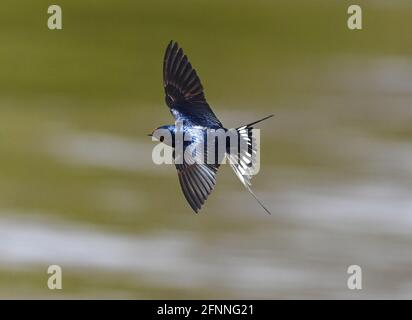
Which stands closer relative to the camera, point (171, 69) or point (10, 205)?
point (171, 69)

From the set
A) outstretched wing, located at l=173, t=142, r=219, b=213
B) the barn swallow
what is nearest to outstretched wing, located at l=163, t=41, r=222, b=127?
the barn swallow

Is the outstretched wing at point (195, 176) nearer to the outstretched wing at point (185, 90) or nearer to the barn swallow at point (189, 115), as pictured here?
the barn swallow at point (189, 115)

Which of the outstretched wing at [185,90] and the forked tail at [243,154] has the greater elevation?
the outstretched wing at [185,90]

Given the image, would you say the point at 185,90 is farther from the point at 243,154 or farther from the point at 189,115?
the point at 243,154

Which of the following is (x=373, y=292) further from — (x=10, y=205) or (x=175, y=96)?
(x=10, y=205)

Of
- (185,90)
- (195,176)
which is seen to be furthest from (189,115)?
(195,176)

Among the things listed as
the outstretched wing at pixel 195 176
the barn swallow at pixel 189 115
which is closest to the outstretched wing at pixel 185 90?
the barn swallow at pixel 189 115

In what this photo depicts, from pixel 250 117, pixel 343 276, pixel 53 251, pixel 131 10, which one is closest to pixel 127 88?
pixel 131 10
